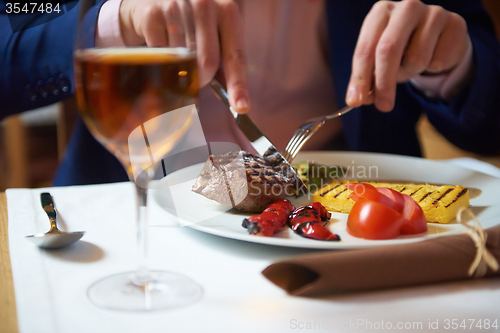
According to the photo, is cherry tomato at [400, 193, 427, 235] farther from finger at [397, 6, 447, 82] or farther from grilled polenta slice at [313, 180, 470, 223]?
finger at [397, 6, 447, 82]

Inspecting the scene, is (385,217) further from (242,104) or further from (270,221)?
(242,104)

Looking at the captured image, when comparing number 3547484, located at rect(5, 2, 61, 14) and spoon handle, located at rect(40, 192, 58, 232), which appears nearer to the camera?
spoon handle, located at rect(40, 192, 58, 232)

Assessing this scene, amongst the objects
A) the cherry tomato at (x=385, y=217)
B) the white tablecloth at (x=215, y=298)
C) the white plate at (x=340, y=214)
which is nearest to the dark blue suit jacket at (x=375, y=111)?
the white plate at (x=340, y=214)

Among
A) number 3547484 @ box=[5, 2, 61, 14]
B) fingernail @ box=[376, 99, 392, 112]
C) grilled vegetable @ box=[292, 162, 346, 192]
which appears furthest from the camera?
number 3547484 @ box=[5, 2, 61, 14]

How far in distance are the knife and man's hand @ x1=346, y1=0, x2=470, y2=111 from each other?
0.29m

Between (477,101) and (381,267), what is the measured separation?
1440mm

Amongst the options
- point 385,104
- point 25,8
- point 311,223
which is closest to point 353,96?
point 385,104

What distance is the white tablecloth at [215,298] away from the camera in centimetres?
49

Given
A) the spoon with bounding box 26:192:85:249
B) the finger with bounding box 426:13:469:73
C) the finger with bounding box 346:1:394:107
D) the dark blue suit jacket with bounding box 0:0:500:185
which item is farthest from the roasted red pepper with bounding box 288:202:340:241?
the dark blue suit jacket with bounding box 0:0:500:185

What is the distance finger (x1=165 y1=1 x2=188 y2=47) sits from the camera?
18.8 inches

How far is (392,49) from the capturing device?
1.20 meters

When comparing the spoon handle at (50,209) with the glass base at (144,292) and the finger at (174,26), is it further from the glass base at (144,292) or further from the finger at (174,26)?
the finger at (174,26)

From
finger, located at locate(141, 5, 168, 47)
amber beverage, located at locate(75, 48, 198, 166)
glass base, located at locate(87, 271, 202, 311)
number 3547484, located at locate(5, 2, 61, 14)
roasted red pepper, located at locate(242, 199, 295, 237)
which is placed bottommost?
glass base, located at locate(87, 271, 202, 311)

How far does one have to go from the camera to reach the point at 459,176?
113 cm
